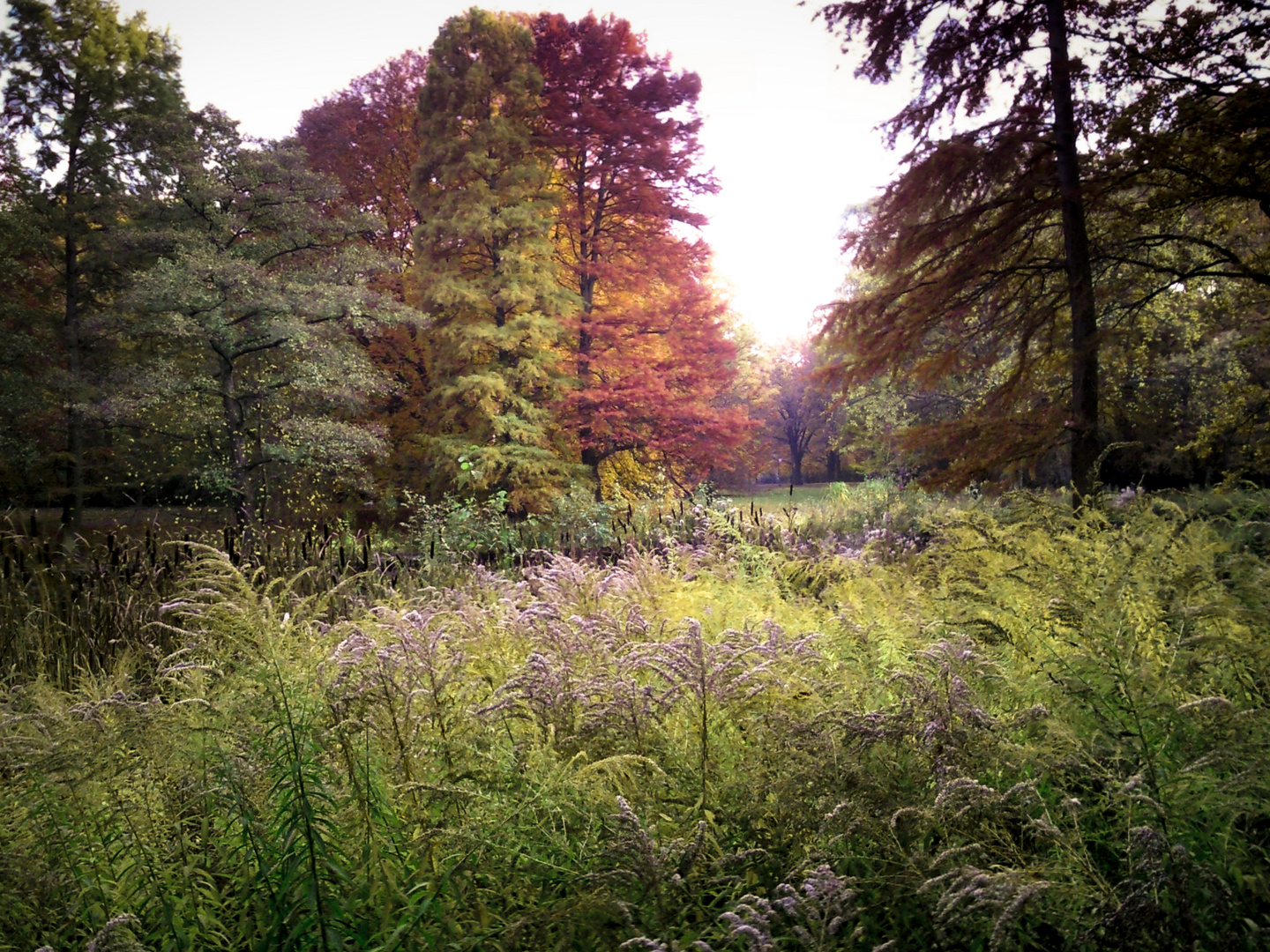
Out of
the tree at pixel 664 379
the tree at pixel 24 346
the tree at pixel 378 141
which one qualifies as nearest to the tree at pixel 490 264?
the tree at pixel 664 379

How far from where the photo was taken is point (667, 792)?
2.01 meters

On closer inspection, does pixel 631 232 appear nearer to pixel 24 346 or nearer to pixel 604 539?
pixel 604 539

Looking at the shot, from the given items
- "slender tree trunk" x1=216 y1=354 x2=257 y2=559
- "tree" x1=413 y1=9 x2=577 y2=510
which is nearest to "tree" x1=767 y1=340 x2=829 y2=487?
"tree" x1=413 y1=9 x2=577 y2=510

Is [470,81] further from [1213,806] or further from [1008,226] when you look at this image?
[1213,806]

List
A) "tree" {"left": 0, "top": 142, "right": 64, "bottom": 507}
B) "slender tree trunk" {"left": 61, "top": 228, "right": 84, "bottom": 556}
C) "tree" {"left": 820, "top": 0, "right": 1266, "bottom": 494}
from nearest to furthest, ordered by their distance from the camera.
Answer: "tree" {"left": 820, "top": 0, "right": 1266, "bottom": 494} → "tree" {"left": 0, "top": 142, "right": 64, "bottom": 507} → "slender tree trunk" {"left": 61, "top": 228, "right": 84, "bottom": 556}

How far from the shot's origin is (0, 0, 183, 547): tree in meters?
13.9

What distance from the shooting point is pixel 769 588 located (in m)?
5.18

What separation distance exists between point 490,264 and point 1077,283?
36.1 feet

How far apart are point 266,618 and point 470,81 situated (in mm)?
14522

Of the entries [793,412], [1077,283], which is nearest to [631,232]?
[1077,283]

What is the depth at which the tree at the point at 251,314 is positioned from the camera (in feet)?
39.6

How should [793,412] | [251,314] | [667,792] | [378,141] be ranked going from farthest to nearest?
1. [793,412]
2. [378,141]
3. [251,314]
4. [667,792]

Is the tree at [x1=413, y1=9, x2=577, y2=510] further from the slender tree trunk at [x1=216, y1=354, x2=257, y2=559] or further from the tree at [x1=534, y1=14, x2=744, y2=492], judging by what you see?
the slender tree trunk at [x1=216, y1=354, x2=257, y2=559]

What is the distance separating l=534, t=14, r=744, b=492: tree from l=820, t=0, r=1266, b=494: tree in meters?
6.42
